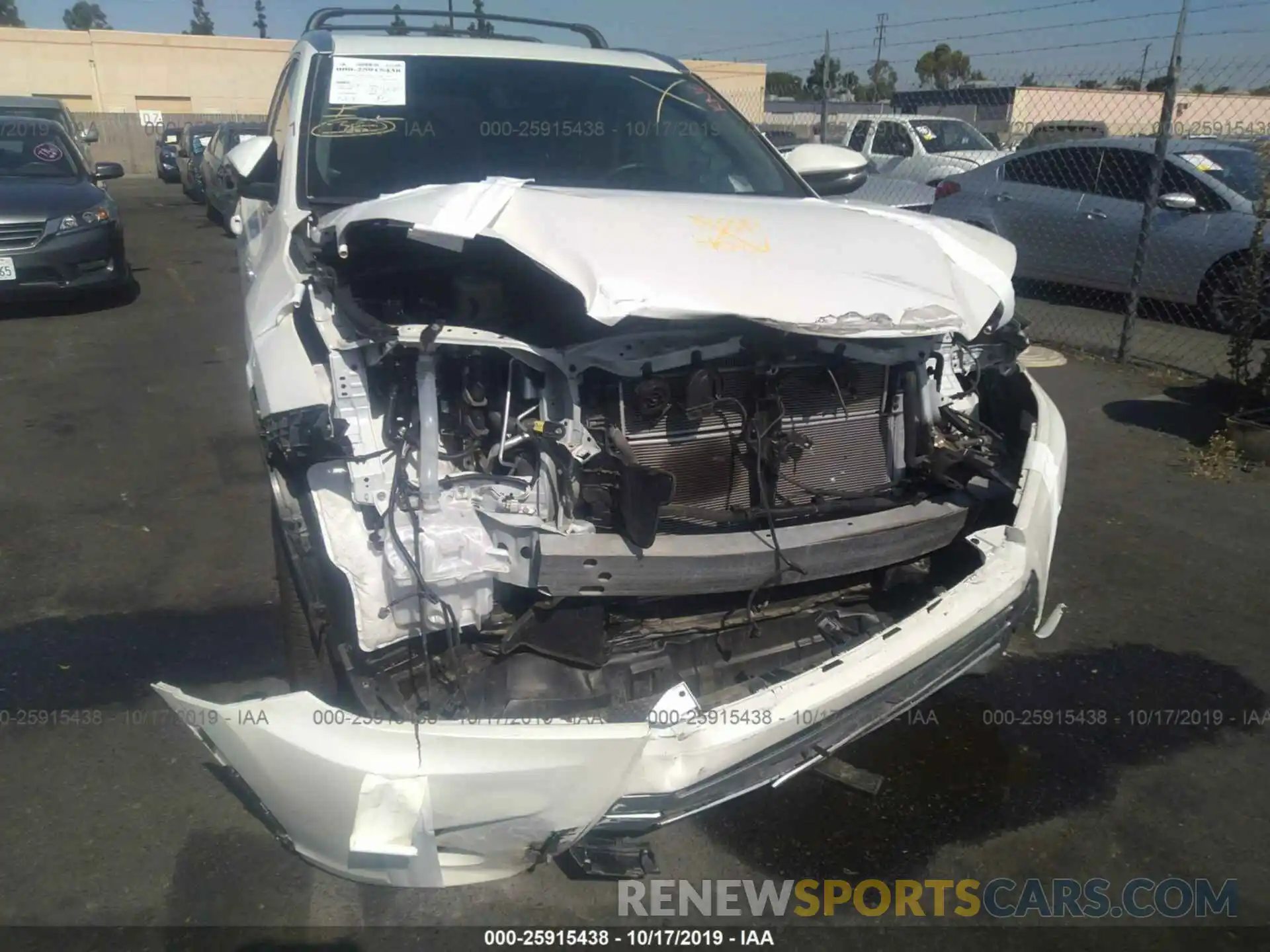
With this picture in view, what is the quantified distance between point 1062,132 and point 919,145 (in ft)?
6.39

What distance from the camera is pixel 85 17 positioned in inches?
3329

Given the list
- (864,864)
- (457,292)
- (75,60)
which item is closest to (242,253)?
(457,292)

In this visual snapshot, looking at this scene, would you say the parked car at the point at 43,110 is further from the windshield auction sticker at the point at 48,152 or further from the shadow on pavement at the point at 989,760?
the shadow on pavement at the point at 989,760

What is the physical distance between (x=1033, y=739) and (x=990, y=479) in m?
0.94

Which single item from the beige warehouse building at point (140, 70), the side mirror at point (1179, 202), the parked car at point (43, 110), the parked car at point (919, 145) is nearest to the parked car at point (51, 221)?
the parked car at point (43, 110)

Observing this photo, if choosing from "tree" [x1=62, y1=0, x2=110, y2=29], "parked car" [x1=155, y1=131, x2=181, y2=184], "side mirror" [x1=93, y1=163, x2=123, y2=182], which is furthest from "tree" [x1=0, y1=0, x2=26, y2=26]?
"side mirror" [x1=93, y1=163, x2=123, y2=182]

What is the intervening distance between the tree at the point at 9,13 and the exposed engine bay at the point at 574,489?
8864 cm

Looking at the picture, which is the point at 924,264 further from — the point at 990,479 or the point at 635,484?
the point at 635,484

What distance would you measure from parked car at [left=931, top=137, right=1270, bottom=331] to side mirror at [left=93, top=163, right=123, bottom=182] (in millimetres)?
8247

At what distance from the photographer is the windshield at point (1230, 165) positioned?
27.6 feet

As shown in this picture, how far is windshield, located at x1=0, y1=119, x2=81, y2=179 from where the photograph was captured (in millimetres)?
8789

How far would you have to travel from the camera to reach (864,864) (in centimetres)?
268

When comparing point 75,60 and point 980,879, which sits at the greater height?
point 75,60

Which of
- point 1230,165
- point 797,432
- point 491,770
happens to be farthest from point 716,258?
point 1230,165
